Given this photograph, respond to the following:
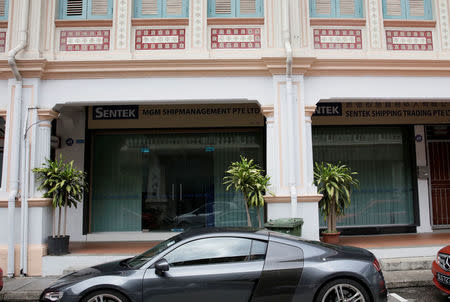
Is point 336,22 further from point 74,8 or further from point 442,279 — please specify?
point 74,8

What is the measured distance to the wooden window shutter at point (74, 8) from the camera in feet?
27.5

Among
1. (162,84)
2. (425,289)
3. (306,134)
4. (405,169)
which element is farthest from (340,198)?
(162,84)

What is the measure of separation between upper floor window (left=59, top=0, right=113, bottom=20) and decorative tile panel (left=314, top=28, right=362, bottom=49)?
15.6 feet

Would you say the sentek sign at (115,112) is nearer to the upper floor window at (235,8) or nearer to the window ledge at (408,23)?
the upper floor window at (235,8)

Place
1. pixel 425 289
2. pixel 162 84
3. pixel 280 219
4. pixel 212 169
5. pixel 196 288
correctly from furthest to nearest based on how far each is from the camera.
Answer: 1. pixel 212 169
2. pixel 162 84
3. pixel 280 219
4. pixel 425 289
5. pixel 196 288

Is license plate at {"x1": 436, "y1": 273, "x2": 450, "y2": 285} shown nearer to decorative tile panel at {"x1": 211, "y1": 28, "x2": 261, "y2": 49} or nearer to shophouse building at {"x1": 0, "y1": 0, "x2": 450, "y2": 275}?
shophouse building at {"x1": 0, "y1": 0, "x2": 450, "y2": 275}

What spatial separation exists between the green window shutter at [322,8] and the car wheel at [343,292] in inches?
244

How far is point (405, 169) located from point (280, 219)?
18.4ft

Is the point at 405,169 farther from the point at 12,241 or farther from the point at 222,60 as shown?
the point at 12,241

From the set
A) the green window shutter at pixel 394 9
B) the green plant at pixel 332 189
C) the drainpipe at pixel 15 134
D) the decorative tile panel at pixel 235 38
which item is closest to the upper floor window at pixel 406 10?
the green window shutter at pixel 394 9

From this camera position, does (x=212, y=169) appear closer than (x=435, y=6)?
No

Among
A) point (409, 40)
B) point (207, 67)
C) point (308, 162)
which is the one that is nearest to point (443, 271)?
point (308, 162)

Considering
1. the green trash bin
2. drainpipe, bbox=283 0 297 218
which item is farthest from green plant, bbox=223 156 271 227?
the green trash bin

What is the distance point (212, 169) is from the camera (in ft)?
34.2
